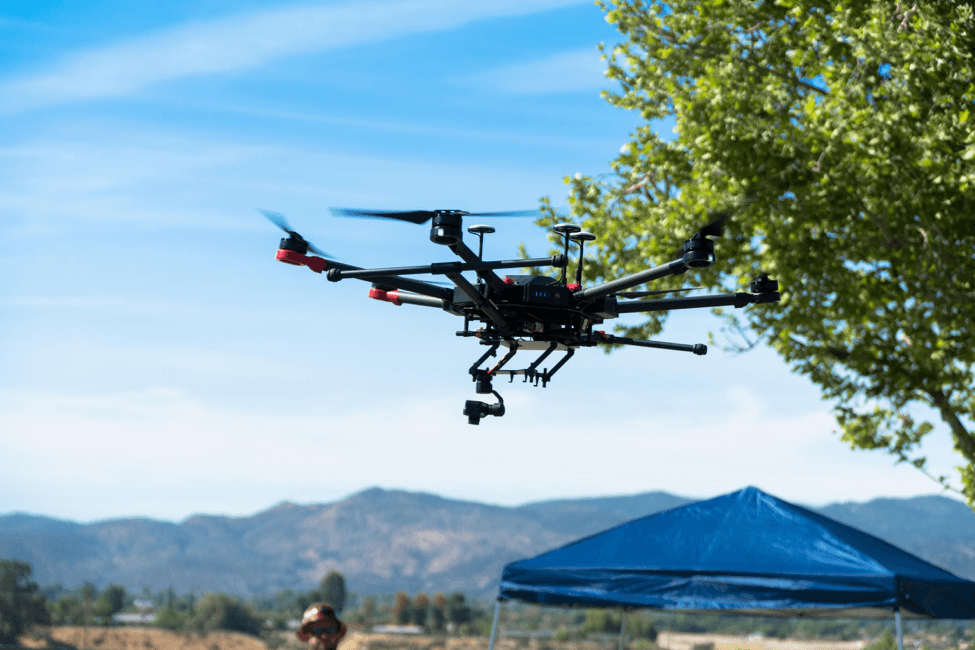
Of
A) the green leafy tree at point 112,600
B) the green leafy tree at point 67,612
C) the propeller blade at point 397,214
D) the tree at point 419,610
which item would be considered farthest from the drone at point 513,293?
the green leafy tree at point 112,600

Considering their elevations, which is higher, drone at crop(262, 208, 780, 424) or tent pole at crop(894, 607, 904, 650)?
drone at crop(262, 208, 780, 424)

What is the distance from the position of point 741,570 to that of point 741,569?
2 cm

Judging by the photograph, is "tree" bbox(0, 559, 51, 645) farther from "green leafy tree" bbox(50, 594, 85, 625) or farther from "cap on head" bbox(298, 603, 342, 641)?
"cap on head" bbox(298, 603, 342, 641)

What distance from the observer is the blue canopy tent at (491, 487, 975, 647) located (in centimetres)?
897

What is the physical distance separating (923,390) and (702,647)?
4912cm

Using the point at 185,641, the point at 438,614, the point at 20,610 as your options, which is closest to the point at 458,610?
the point at 438,614

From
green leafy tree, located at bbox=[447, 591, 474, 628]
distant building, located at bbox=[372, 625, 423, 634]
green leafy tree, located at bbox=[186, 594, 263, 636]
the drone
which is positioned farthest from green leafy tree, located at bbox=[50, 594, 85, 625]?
the drone

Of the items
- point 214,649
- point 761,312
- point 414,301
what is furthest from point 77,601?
point 414,301

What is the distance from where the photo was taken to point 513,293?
18.0ft

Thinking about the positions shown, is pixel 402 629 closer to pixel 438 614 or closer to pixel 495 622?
pixel 438 614

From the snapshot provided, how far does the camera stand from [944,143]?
11.7 meters

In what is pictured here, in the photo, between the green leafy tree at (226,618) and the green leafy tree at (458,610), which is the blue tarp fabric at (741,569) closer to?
A: the green leafy tree at (458,610)

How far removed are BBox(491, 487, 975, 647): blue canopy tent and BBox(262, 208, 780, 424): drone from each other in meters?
3.79

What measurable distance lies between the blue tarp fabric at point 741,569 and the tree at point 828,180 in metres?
4.61
